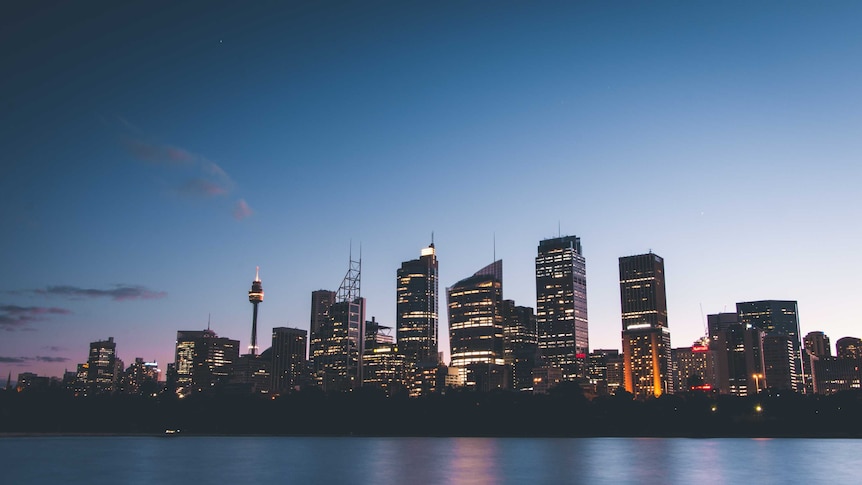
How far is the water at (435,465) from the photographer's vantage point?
84.3 metres

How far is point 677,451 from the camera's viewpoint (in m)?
131

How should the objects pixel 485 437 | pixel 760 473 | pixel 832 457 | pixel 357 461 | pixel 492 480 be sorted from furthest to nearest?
1. pixel 485 437
2. pixel 832 457
3. pixel 357 461
4. pixel 760 473
5. pixel 492 480

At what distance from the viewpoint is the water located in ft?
277

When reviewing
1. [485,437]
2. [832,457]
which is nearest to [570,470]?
[832,457]

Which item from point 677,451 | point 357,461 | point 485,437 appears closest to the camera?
point 357,461

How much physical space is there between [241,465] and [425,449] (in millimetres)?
42795

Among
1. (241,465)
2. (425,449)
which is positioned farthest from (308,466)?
(425,449)

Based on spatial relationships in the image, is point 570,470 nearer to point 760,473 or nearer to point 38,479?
point 760,473

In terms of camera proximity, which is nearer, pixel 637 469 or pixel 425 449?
pixel 637 469

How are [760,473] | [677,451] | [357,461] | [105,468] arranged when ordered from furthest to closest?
[677,451], [357,461], [105,468], [760,473]

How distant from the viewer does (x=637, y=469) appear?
3797 inches

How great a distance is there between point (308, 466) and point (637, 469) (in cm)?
4182

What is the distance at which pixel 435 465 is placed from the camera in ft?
329

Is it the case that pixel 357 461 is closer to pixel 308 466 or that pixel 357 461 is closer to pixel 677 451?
pixel 308 466
